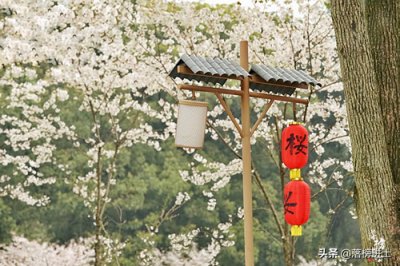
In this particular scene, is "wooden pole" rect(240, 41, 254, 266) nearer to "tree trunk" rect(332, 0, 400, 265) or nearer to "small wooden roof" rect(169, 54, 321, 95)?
"small wooden roof" rect(169, 54, 321, 95)

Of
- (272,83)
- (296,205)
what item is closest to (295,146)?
(296,205)

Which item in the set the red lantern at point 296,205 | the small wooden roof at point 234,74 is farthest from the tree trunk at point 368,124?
the red lantern at point 296,205

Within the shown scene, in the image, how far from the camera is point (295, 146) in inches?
208

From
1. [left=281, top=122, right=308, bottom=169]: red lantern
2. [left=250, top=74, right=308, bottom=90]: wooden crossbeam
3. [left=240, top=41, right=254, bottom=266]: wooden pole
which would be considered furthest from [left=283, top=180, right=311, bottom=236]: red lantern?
[left=250, top=74, right=308, bottom=90]: wooden crossbeam

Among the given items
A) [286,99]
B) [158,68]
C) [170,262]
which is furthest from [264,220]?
[286,99]

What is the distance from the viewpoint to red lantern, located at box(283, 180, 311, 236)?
200 inches

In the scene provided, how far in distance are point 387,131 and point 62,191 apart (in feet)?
49.2

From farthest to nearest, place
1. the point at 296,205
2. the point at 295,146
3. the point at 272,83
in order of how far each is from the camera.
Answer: the point at 295,146 → the point at 296,205 → the point at 272,83

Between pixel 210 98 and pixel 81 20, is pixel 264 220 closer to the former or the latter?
pixel 210 98

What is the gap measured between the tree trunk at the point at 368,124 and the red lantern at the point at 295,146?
115 centimetres

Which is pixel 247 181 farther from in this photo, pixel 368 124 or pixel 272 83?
pixel 368 124

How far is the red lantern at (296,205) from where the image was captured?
16.6ft

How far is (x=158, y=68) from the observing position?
10562mm

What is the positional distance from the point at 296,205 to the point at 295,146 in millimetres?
494
